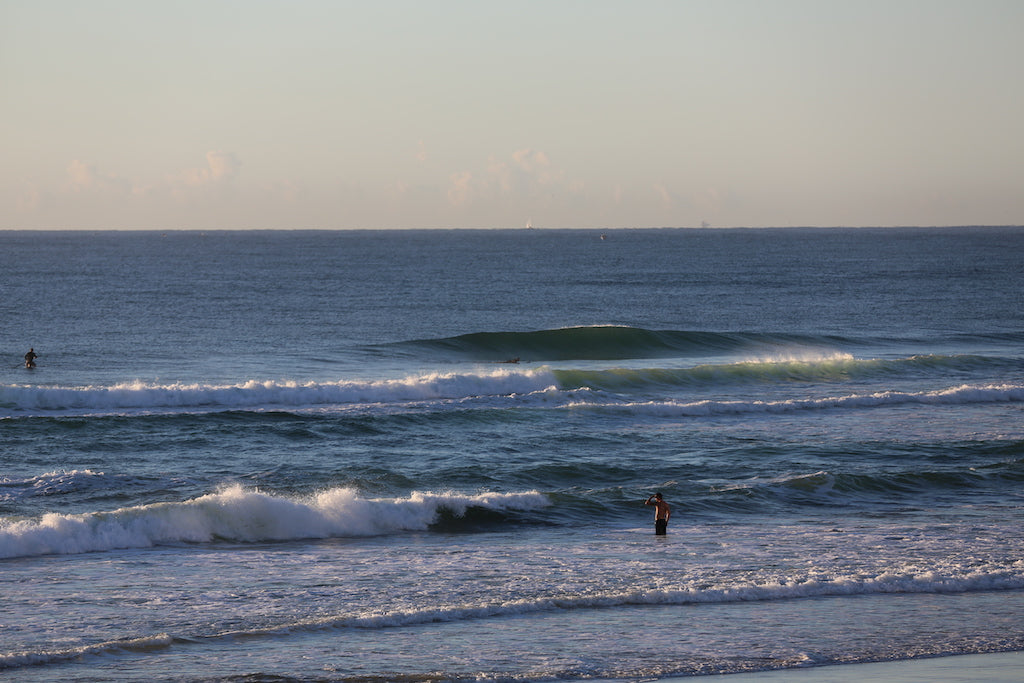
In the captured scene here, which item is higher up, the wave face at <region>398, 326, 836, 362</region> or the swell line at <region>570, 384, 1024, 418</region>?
the wave face at <region>398, 326, 836, 362</region>

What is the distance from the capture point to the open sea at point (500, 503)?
13578 mm

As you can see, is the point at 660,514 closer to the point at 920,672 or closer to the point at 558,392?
the point at 920,672

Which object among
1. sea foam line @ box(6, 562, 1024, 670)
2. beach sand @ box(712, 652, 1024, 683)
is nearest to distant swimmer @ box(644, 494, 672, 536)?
sea foam line @ box(6, 562, 1024, 670)

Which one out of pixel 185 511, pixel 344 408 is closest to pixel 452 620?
pixel 185 511

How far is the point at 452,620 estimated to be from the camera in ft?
47.6

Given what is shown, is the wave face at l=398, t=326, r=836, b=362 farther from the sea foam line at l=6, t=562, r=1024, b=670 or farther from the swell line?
the sea foam line at l=6, t=562, r=1024, b=670

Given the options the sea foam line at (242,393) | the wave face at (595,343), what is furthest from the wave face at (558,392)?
the wave face at (595,343)

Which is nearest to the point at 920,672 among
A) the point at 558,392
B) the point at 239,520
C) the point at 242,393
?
the point at 239,520

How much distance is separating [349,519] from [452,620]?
609 cm

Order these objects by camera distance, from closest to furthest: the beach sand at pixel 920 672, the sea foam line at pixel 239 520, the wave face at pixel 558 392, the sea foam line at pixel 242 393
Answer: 1. the beach sand at pixel 920 672
2. the sea foam line at pixel 239 520
3. the sea foam line at pixel 242 393
4. the wave face at pixel 558 392

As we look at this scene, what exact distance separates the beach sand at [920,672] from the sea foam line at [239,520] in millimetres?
9310

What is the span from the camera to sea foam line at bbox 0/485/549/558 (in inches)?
707

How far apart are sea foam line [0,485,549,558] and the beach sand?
30.5 ft

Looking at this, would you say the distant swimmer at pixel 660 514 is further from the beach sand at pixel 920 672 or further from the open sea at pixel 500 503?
the beach sand at pixel 920 672
